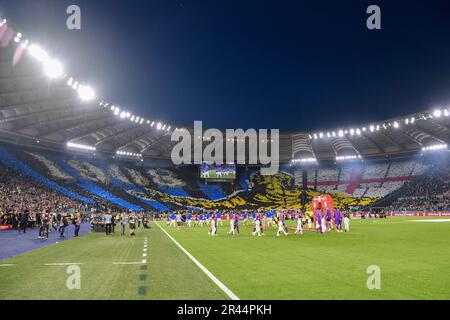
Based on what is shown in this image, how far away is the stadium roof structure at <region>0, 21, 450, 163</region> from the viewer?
43438 mm

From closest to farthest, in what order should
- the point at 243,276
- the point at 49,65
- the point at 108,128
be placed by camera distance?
the point at 243,276, the point at 49,65, the point at 108,128

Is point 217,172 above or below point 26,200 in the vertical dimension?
above

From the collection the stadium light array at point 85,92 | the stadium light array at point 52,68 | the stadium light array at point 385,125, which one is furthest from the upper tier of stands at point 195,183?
the stadium light array at point 52,68

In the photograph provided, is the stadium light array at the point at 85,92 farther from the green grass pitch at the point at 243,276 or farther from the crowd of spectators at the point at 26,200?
the green grass pitch at the point at 243,276

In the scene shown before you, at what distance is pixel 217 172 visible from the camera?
8288 centimetres

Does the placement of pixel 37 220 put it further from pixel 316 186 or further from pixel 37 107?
pixel 316 186

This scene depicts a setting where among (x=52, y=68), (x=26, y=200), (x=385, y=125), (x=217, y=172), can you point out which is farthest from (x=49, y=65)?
(x=385, y=125)

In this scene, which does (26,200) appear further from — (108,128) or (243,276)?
(243,276)

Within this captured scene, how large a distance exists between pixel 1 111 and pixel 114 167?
38793 mm

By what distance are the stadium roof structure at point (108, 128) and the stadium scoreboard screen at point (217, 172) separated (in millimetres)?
11483

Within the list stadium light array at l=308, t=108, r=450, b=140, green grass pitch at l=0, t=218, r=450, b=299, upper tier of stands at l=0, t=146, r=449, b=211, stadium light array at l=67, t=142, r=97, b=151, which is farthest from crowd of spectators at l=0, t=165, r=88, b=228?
stadium light array at l=308, t=108, r=450, b=140

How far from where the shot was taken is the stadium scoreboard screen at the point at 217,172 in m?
82.1

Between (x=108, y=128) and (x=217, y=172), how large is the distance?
24.4 meters

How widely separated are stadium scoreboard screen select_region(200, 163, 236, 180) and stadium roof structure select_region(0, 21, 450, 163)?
11.5 metres
